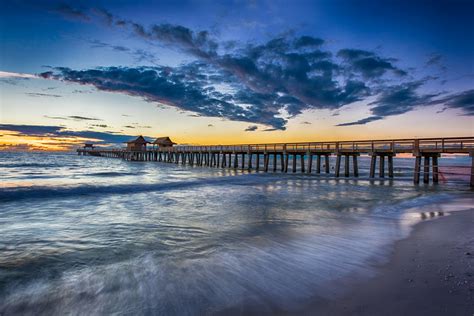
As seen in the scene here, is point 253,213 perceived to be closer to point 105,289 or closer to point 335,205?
point 335,205

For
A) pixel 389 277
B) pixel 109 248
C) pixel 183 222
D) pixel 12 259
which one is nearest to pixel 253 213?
pixel 183 222

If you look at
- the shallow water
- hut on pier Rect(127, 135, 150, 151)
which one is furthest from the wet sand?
hut on pier Rect(127, 135, 150, 151)

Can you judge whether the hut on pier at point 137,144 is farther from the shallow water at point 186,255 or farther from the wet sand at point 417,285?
the wet sand at point 417,285

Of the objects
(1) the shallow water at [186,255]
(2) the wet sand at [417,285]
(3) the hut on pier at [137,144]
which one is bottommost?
(1) the shallow water at [186,255]

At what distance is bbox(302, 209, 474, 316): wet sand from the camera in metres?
3.16

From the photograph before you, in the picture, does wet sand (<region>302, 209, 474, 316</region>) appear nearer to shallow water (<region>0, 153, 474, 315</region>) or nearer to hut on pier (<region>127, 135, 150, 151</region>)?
shallow water (<region>0, 153, 474, 315</region>)

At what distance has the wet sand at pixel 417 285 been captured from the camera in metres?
3.16

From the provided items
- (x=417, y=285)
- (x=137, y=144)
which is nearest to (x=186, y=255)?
(x=417, y=285)

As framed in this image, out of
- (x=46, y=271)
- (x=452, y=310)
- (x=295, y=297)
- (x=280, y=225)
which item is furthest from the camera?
(x=280, y=225)

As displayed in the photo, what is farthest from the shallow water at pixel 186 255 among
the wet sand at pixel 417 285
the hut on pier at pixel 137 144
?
the hut on pier at pixel 137 144

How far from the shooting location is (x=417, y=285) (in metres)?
3.72

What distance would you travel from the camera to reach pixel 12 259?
5.48 meters

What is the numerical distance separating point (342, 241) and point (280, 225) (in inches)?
86.2

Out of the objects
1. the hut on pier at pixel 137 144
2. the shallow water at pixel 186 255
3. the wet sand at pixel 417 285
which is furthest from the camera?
the hut on pier at pixel 137 144
